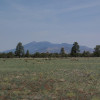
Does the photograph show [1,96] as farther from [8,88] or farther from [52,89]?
[52,89]

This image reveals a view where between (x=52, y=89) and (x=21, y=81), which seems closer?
(x=52, y=89)

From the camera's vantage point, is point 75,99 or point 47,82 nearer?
point 75,99

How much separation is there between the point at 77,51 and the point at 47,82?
174ft

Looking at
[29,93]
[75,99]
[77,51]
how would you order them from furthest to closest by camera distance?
[77,51] → [29,93] → [75,99]

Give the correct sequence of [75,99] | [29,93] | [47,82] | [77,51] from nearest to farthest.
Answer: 1. [75,99]
2. [29,93]
3. [47,82]
4. [77,51]

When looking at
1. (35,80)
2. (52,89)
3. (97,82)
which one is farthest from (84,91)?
(35,80)

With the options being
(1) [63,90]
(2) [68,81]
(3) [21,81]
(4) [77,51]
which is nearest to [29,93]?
(1) [63,90]

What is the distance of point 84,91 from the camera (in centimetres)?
1048

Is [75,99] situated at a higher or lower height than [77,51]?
lower

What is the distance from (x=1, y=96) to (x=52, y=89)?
268 centimetres

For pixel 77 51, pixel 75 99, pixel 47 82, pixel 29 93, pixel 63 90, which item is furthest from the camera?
pixel 77 51

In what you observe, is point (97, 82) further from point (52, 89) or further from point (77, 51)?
point (77, 51)

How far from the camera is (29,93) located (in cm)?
991

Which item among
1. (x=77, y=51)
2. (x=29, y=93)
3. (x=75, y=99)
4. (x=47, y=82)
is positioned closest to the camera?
(x=75, y=99)
